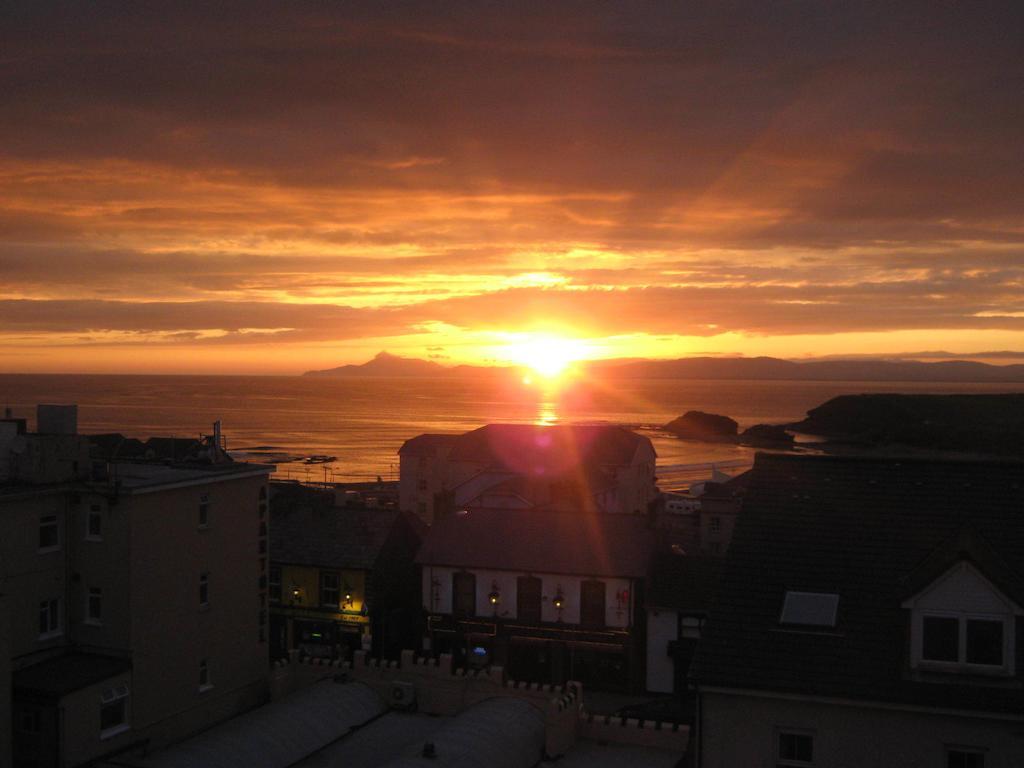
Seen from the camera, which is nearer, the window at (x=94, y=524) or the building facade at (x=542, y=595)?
the window at (x=94, y=524)

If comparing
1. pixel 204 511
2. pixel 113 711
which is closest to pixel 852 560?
pixel 113 711

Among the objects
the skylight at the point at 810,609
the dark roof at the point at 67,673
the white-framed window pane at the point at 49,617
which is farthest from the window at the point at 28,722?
the skylight at the point at 810,609

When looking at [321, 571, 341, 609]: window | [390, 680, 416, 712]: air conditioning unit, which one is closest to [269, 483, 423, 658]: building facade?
[321, 571, 341, 609]: window

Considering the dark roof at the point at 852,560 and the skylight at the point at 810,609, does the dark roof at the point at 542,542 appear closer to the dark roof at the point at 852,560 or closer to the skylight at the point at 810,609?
the dark roof at the point at 852,560

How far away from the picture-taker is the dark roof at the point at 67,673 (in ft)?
83.7

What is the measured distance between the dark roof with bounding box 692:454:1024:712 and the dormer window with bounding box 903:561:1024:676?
0.21 metres

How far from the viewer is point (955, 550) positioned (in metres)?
14.7

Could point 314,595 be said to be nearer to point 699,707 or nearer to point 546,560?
point 546,560

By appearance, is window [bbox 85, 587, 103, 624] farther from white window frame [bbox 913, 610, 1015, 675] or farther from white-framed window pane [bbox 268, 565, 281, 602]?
white window frame [bbox 913, 610, 1015, 675]

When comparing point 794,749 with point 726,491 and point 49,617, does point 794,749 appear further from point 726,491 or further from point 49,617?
point 726,491

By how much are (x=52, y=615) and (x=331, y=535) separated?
16.5 m

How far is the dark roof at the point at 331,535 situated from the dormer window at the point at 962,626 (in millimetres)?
29994

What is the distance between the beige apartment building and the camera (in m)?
25.7

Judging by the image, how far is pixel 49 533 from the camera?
28.5m
